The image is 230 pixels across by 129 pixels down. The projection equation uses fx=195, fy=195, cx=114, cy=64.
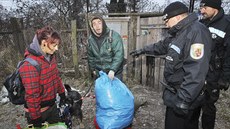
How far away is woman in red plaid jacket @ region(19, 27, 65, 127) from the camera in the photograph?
1871 millimetres

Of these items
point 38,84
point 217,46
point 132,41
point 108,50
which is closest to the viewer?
point 38,84

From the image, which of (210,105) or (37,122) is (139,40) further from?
(37,122)

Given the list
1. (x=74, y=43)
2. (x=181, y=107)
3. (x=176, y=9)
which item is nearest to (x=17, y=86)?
(x=181, y=107)

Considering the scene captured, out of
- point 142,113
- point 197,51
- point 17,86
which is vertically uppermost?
point 197,51

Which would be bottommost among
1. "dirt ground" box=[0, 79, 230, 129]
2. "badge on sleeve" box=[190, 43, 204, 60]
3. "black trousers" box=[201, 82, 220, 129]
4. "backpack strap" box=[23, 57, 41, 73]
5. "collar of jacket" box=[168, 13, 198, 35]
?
"dirt ground" box=[0, 79, 230, 129]

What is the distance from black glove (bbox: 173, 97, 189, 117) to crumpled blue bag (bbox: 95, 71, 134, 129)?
0.80 meters

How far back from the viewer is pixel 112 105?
2.46 m

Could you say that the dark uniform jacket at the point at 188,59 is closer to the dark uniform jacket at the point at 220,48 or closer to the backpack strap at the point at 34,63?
the dark uniform jacket at the point at 220,48

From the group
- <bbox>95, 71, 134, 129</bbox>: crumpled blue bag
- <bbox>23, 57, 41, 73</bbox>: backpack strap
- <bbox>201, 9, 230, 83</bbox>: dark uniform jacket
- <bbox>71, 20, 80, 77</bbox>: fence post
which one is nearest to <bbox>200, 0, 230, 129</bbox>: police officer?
<bbox>201, 9, 230, 83</bbox>: dark uniform jacket

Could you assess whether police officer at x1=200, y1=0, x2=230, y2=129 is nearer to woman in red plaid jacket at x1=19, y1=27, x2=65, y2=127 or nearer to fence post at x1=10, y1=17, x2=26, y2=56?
woman in red plaid jacket at x1=19, y1=27, x2=65, y2=127

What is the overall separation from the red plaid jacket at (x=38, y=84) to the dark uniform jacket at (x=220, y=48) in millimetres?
1997

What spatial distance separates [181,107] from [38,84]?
139 cm

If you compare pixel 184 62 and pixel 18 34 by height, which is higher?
pixel 18 34

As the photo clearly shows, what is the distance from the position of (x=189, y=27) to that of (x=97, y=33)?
5.02 ft
